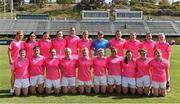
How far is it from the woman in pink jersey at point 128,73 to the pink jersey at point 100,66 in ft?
1.77

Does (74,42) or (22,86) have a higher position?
(74,42)

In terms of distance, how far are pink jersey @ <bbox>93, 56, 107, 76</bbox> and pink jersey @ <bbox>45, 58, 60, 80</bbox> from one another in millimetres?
1102

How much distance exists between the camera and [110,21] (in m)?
67.1

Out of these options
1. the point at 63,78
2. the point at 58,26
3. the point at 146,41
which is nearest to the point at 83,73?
the point at 63,78

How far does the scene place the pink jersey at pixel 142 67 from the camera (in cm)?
1121

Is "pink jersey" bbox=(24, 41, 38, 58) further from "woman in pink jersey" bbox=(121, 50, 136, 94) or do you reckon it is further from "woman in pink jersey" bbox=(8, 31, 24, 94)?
"woman in pink jersey" bbox=(121, 50, 136, 94)

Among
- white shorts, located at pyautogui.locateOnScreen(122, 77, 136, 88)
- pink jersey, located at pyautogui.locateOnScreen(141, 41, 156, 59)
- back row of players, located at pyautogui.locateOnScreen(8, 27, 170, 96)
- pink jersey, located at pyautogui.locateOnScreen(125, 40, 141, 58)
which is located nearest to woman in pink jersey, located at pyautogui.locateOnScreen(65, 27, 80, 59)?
back row of players, located at pyautogui.locateOnScreen(8, 27, 170, 96)

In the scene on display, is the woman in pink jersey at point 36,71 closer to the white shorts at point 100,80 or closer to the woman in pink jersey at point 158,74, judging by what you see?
the white shorts at point 100,80

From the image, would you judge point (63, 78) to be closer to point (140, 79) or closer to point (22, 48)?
point (22, 48)

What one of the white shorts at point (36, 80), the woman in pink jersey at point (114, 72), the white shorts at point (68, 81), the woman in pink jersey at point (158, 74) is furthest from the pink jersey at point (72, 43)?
the woman in pink jersey at point (158, 74)

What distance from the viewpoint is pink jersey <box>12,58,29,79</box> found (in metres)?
11.1

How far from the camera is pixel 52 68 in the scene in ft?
36.9

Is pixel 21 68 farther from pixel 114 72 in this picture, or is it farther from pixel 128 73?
pixel 128 73

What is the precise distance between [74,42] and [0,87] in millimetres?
2838
